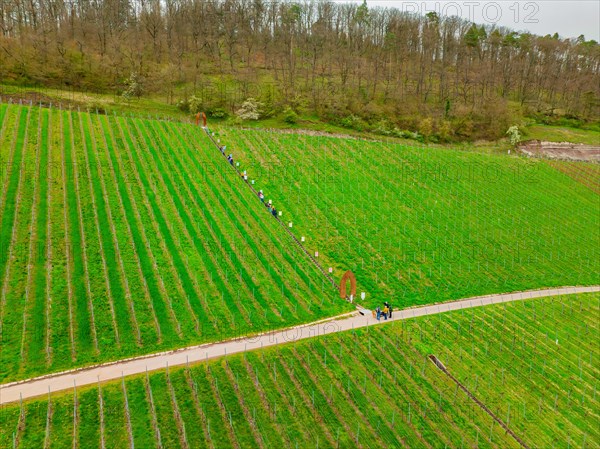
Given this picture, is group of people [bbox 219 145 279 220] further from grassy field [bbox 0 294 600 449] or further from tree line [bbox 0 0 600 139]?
tree line [bbox 0 0 600 139]

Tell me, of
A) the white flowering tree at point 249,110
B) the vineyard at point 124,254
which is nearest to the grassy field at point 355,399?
the vineyard at point 124,254

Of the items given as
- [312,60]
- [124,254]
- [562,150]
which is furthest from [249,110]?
[562,150]

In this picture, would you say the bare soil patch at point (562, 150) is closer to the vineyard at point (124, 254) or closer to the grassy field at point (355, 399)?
the vineyard at point (124, 254)

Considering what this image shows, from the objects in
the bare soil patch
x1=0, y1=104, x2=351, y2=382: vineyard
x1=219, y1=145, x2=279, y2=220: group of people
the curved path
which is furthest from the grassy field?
the bare soil patch

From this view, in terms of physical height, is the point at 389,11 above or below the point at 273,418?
above

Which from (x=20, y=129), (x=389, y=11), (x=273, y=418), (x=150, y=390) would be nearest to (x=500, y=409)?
(x=273, y=418)

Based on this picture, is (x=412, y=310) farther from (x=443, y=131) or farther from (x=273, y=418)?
(x=443, y=131)
